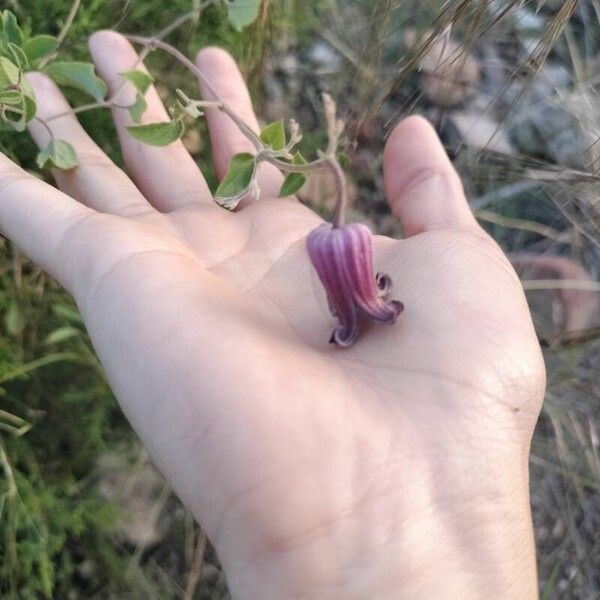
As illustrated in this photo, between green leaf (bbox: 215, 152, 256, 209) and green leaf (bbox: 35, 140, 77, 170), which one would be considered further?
green leaf (bbox: 35, 140, 77, 170)

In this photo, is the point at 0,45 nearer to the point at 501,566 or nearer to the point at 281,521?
the point at 281,521

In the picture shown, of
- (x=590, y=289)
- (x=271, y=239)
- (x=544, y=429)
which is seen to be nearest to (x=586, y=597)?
Answer: (x=544, y=429)

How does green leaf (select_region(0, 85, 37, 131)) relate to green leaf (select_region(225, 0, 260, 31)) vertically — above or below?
below

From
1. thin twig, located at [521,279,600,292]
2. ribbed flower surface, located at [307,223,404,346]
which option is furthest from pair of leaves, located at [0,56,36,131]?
thin twig, located at [521,279,600,292]

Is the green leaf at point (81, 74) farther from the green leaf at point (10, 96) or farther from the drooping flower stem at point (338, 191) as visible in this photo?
the drooping flower stem at point (338, 191)

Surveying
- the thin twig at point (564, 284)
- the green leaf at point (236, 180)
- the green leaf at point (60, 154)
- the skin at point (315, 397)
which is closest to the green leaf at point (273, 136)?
the green leaf at point (236, 180)

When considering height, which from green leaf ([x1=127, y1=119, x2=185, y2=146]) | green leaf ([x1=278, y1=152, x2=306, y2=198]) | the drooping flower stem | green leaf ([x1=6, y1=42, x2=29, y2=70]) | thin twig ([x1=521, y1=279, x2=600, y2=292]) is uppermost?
the drooping flower stem

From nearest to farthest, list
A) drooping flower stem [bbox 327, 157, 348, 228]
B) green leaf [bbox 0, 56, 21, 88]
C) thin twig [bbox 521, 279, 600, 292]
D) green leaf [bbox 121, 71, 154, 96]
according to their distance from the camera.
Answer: drooping flower stem [bbox 327, 157, 348, 228], green leaf [bbox 0, 56, 21, 88], green leaf [bbox 121, 71, 154, 96], thin twig [bbox 521, 279, 600, 292]

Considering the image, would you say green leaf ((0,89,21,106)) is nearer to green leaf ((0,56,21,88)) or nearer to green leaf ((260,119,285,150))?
green leaf ((0,56,21,88))
